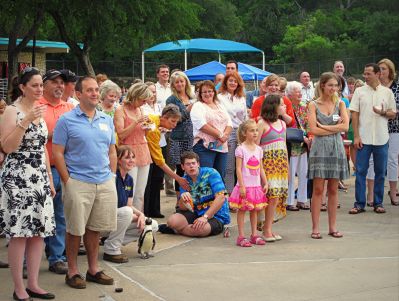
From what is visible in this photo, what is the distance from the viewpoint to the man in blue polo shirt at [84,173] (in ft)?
21.4

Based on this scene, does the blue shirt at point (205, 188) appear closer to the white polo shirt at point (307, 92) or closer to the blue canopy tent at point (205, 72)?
the white polo shirt at point (307, 92)

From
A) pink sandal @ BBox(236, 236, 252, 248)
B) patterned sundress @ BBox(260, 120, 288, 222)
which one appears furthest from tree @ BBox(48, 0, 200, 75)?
pink sandal @ BBox(236, 236, 252, 248)

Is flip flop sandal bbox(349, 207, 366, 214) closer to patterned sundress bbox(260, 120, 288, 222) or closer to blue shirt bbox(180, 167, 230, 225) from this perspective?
patterned sundress bbox(260, 120, 288, 222)

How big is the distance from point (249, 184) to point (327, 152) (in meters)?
1.11

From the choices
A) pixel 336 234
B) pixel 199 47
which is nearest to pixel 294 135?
pixel 336 234

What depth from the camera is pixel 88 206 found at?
259 inches

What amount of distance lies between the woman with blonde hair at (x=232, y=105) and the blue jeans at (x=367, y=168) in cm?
179

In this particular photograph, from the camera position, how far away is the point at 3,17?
85.9 ft

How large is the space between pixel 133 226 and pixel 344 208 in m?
4.44

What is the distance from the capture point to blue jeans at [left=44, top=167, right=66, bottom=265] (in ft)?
23.3

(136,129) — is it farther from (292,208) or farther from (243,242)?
(292,208)

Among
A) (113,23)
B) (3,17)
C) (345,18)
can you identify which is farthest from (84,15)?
(345,18)

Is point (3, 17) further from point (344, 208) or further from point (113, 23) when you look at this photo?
point (344, 208)

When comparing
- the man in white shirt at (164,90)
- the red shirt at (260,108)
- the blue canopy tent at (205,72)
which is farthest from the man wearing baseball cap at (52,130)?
the blue canopy tent at (205,72)
